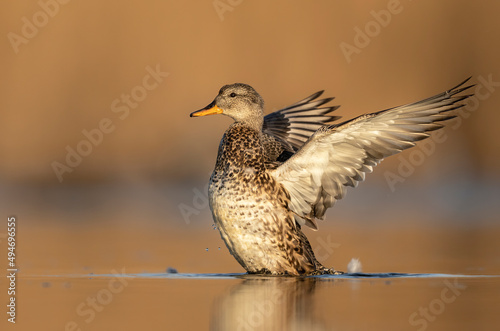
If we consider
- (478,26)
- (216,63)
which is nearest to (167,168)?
(216,63)

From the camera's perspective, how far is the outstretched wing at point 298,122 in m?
8.93

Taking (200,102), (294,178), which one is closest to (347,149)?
(294,178)

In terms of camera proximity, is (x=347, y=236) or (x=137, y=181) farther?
(x=137, y=181)

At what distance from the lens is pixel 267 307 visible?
552 centimetres

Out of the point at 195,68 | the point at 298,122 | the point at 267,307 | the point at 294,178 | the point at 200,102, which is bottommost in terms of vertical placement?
the point at 267,307

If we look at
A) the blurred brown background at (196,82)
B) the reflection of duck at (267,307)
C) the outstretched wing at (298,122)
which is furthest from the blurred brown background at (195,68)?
the reflection of duck at (267,307)

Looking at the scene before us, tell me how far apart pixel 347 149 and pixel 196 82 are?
1055cm

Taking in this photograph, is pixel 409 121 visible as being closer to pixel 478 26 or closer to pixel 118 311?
pixel 118 311

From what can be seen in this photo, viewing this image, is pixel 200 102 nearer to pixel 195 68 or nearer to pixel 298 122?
pixel 195 68

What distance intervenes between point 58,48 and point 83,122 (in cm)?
178

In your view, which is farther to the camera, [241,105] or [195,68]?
[195,68]

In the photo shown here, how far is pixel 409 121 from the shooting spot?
22.6ft

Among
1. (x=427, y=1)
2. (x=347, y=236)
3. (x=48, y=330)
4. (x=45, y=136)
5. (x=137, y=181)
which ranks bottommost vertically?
(x=48, y=330)

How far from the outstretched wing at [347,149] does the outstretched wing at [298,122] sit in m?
1.48
